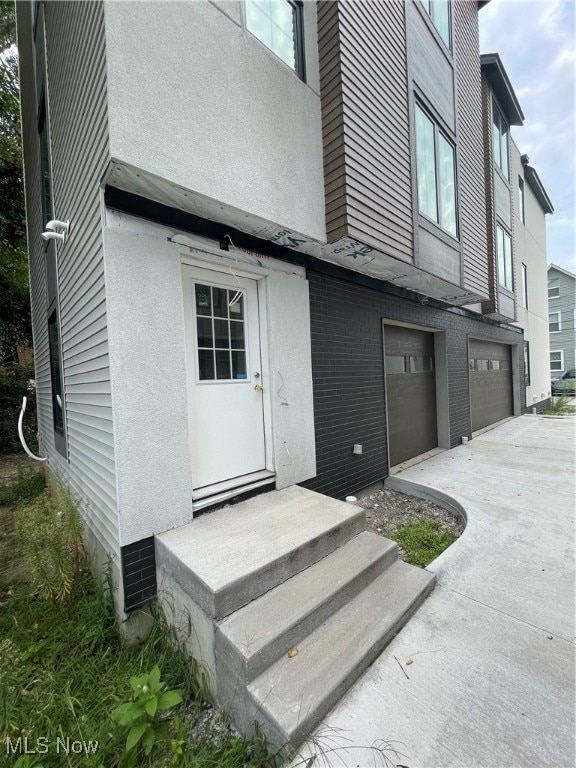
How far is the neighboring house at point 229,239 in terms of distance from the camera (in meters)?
2.34

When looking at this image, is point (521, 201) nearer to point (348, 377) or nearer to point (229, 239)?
point (348, 377)

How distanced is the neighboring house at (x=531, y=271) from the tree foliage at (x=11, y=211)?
1479cm

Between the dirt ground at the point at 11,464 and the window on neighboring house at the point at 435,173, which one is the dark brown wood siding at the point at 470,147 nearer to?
the window on neighboring house at the point at 435,173

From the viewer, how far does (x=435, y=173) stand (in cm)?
521

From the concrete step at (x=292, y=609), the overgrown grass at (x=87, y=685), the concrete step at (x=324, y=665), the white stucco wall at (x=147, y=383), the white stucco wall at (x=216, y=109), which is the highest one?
the white stucco wall at (x=216, y=109)

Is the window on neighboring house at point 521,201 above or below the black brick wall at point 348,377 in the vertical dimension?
above

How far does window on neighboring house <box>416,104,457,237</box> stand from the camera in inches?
189

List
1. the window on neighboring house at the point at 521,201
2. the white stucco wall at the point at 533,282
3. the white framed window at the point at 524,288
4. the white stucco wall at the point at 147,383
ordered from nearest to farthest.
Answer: the white stucco wall at the point at 147,383 → the white stucco wall at the point at 533,282 → the window on neighboring house at the point at 521,201 → the white framed window at the point at 524,288

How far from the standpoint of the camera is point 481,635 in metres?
2.08

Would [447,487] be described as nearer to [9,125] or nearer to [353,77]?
[353,77]

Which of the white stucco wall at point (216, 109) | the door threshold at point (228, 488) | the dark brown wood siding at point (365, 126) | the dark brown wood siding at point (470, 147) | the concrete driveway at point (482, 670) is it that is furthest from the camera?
the dark brown wood siding at point (470, 147)

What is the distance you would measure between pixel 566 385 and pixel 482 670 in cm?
2170

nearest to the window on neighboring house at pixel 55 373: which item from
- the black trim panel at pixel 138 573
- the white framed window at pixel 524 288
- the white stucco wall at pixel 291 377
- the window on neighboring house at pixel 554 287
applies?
the black trim panel at pixel 138 573

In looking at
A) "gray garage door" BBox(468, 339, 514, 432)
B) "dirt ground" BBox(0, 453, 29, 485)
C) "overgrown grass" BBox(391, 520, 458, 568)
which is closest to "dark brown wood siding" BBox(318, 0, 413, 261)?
"overgrown grass" BBox(391, 520, 458, 568)
